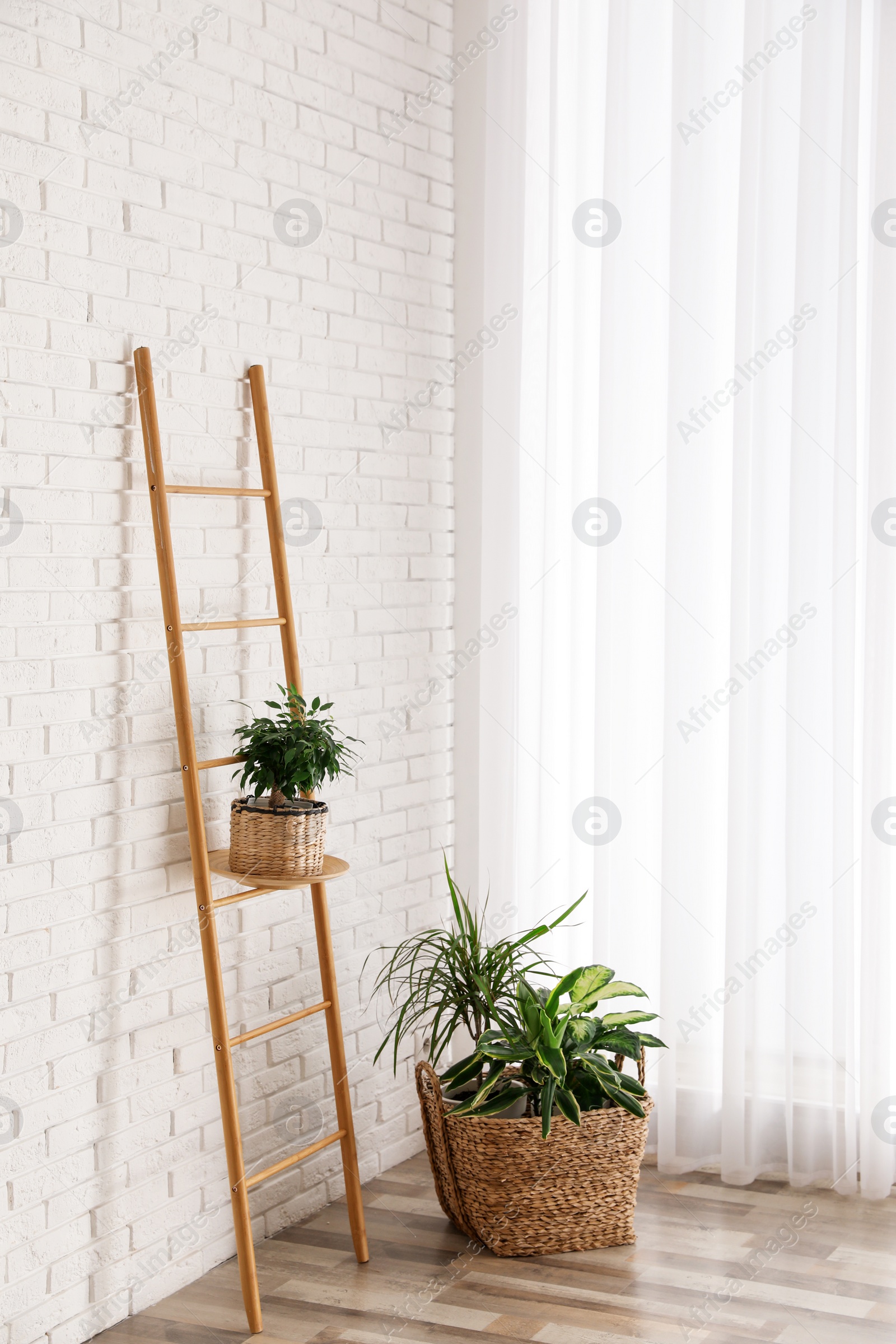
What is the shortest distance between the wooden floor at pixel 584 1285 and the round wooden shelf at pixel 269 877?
0.76 meters

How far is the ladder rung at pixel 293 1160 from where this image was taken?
2.53 metres

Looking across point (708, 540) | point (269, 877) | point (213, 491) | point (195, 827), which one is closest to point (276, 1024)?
point (269, 877)

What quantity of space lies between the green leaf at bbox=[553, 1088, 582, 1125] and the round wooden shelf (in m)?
0.61

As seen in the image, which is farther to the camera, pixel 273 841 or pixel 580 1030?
pixel 580 1030

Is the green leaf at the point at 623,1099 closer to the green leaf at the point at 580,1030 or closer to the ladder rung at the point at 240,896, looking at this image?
the green leaf at the point at 580,1030

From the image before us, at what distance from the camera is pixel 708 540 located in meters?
3.14

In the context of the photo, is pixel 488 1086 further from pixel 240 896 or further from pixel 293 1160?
pixel 240 896

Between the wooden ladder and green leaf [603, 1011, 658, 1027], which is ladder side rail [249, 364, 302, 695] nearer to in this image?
the wooden ladder

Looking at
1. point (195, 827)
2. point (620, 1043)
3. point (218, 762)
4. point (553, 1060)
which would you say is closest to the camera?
point (195, 827)

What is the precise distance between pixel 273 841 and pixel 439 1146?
0.78 meters

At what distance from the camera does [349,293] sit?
122 inches

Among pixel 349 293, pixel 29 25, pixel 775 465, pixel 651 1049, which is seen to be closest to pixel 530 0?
pixel 349 293

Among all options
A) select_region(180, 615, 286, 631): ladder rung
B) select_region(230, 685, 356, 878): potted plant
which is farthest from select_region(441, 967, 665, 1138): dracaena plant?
select_region(180, 615, 286, 631): ladder rung

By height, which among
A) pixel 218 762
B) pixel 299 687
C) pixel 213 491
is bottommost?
pixel 218 762
